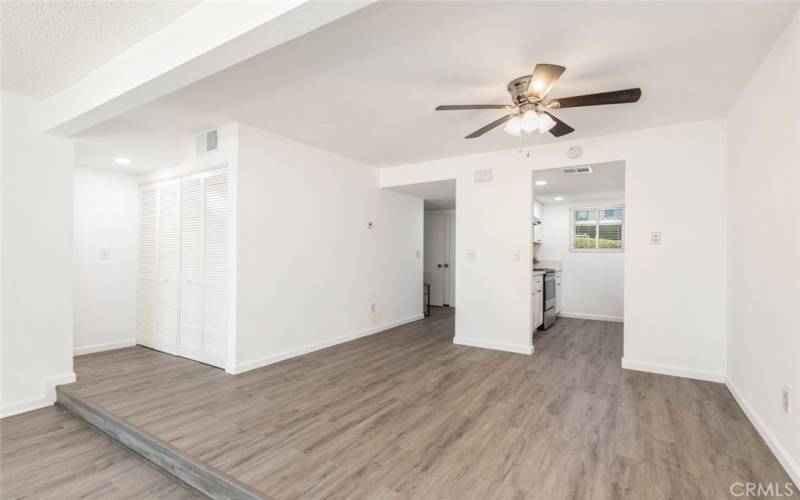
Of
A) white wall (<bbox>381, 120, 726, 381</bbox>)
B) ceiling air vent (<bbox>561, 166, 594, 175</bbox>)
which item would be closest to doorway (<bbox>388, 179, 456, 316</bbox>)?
ceiling air vent (<bbox>561, 166, 594, 175</bbox>)

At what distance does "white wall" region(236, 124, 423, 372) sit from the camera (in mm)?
3656

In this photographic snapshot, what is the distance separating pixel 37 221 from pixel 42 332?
0.94 meters

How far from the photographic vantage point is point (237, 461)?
2076 millimetres

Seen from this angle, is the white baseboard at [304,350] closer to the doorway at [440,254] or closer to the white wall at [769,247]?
the doorway at [440,254]

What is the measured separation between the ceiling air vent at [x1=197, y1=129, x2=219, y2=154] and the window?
20.9ft

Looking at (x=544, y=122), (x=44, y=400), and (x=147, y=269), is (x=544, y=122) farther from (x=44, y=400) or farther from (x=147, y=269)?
(x=147, y=269)

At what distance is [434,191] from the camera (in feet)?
19.3

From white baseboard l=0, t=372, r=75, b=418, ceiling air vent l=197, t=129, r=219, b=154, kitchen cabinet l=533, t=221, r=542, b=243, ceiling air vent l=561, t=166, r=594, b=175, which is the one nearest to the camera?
white baseboard l=0, t=372, r=75, b=418

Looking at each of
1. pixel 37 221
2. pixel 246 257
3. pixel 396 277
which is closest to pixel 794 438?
pixel 246 257

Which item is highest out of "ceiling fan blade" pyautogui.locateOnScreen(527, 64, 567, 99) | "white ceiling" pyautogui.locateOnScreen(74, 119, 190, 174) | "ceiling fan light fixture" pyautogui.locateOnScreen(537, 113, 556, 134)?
"white ceiling" pyautogui.locateOnScreen(74, 119, 190, 174)

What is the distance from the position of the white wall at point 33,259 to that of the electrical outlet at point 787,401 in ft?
17.2

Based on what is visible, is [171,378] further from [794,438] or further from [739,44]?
[739,44]

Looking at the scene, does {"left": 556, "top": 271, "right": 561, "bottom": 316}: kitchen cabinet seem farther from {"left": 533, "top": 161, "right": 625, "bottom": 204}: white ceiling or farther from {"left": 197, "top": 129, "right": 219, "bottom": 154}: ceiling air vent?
{"left": 197, "top": 129, "right": 219, "bottom": 154}: ceiling air vent

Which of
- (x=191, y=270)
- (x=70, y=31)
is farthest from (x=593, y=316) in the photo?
(x=70, y=31)
